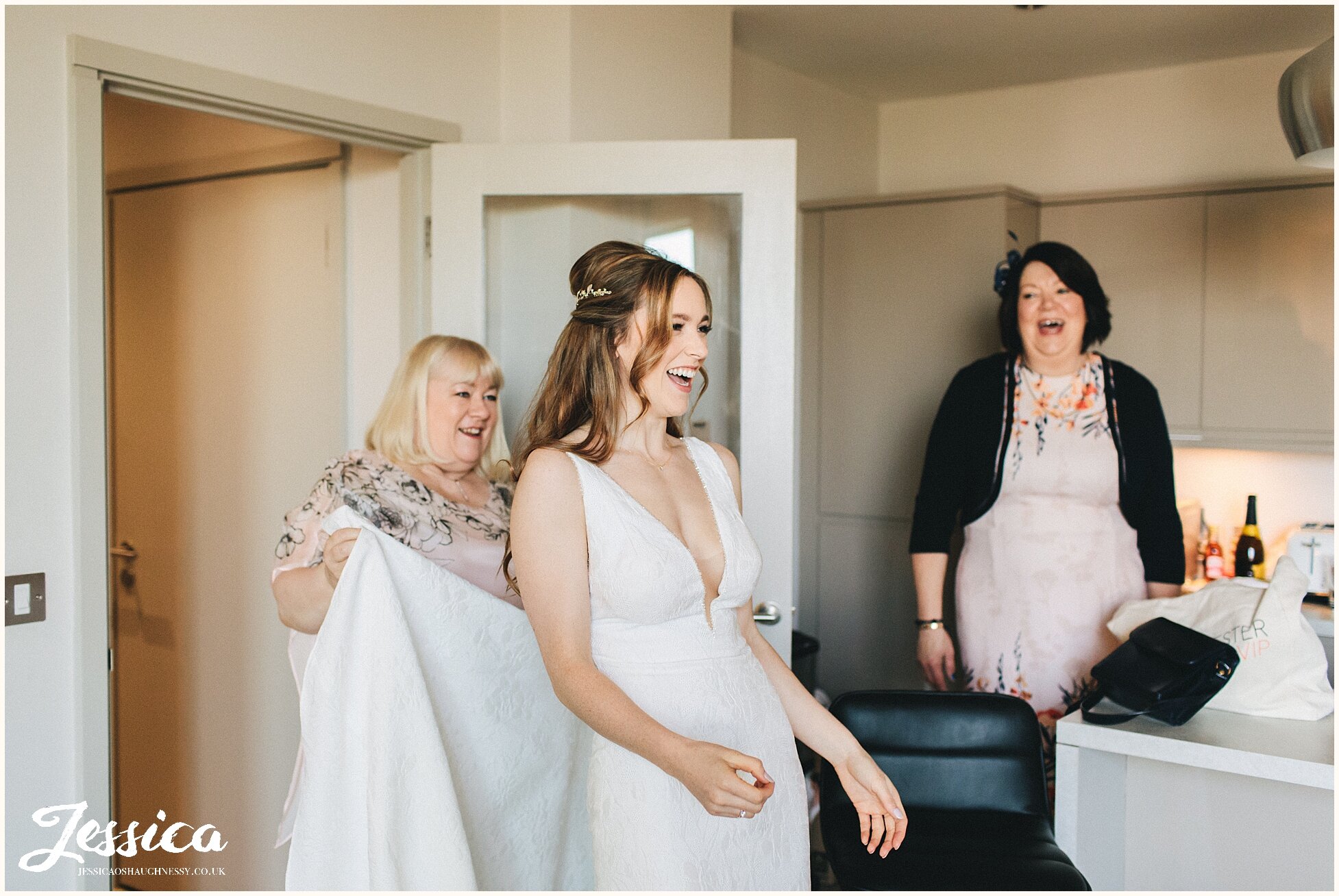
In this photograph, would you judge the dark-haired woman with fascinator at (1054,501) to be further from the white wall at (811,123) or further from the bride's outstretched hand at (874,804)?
the white wall at (811,123)

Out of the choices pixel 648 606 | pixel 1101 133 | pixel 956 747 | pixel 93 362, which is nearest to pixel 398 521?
pixel 93 362

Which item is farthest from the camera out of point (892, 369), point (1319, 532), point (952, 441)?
point (892, 369)

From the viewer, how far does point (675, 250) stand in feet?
9.58

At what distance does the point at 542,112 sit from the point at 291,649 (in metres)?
1.51

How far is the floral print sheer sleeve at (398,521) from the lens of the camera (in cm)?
222

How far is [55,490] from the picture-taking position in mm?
2188

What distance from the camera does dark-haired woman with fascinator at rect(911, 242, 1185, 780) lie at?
115 inches

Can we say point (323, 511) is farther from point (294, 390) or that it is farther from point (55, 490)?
point (294, 390)

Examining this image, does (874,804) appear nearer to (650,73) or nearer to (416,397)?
(416,397)

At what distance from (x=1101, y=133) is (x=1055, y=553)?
2.29m

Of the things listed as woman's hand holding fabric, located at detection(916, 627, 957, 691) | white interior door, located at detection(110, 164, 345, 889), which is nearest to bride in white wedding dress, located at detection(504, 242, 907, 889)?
woman's hand holding fabric, located at detection(916, 627, 957, 691)

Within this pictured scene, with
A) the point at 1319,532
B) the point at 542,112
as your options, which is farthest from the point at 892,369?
the point at 542,112

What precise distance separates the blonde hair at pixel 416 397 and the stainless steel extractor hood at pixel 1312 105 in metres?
1.57

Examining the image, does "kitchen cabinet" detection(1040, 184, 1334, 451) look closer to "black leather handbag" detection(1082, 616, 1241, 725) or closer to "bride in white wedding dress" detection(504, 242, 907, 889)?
"black leather handbag" detection(1082, 616, 1241, 725)
